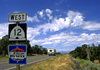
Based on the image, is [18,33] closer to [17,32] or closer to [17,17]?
[17,32]

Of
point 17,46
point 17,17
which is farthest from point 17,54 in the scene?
point 17,17

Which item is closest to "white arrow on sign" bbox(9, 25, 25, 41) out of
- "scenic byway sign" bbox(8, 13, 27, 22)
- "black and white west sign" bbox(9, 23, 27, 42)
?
"black and white west sign" bbox(9, 23, 27, 42)

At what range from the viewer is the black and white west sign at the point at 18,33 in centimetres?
359

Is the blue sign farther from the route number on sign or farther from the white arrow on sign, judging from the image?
the route number on sign

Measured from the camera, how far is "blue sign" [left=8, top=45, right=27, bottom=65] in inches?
141

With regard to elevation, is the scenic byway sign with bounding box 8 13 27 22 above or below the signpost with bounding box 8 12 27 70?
above

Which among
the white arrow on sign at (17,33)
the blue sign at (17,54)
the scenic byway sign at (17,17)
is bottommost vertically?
the blue sign at (17,54)

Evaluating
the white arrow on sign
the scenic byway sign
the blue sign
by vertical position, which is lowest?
the blue sign

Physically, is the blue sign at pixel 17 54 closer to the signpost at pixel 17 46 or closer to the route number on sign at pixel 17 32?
the signpost at pixel 17 46

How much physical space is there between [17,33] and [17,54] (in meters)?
0.67

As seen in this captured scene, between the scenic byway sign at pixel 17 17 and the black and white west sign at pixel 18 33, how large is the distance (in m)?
0.18

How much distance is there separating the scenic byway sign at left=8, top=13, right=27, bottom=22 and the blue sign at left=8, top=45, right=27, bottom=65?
33.5 inches

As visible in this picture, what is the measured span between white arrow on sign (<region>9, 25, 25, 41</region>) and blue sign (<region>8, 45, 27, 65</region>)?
0.26 metres

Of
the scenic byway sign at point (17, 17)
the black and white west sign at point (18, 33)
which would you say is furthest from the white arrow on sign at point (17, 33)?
the scenic byway sign at point (17, 17)
